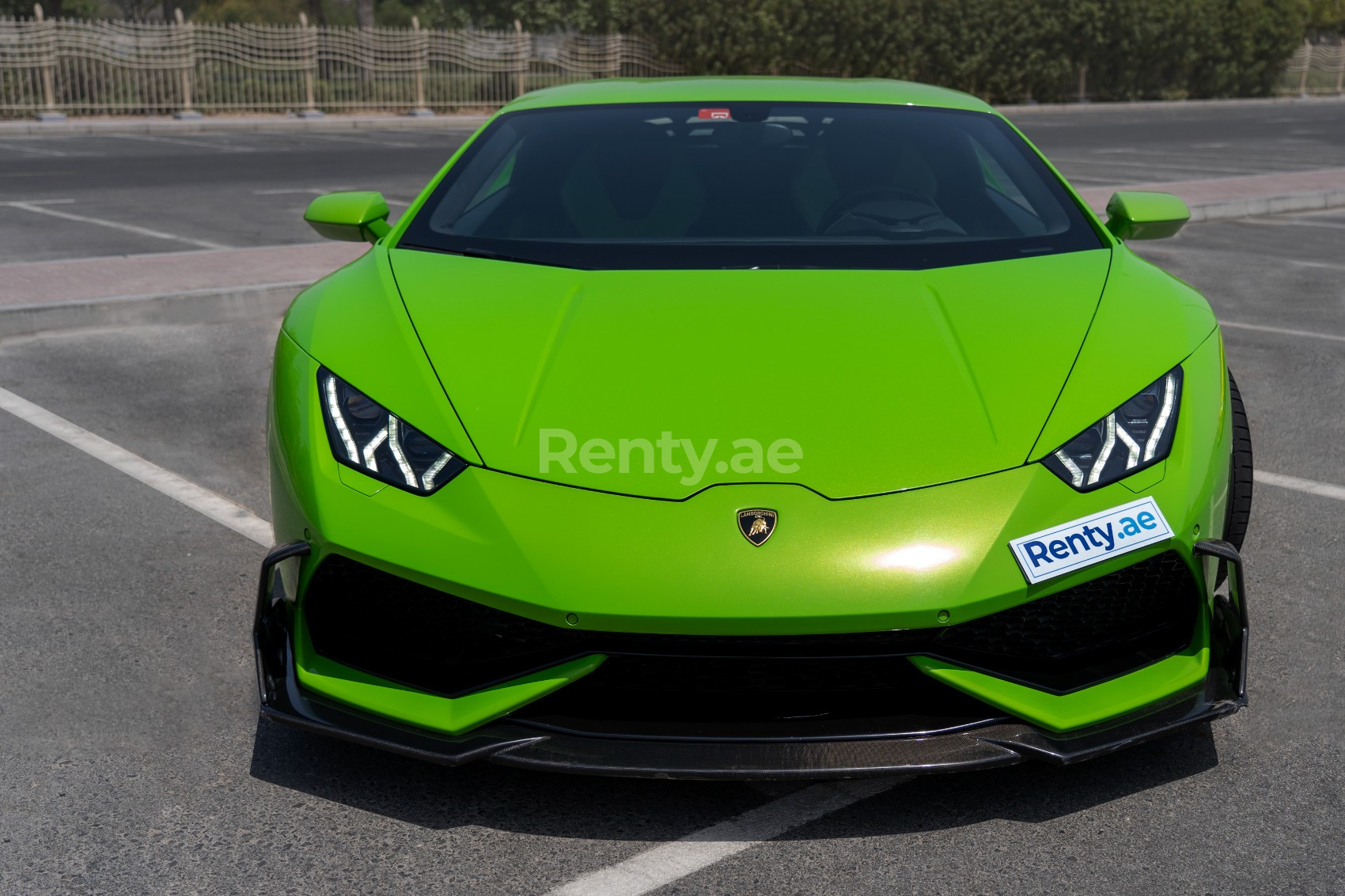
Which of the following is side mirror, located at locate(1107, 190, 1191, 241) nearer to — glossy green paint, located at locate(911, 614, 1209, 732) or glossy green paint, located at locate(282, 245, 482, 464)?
glossy green paint, located at locate(911, 614, 1209, 732)

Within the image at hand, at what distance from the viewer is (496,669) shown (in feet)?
8.39

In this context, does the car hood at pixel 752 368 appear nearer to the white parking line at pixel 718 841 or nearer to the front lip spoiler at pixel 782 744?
the front lip spoiler at pixel 782 744

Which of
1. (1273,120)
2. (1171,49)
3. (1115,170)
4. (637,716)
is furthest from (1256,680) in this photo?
(1171,49)

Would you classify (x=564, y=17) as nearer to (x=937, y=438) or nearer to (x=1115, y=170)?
(x=1115, y=170)

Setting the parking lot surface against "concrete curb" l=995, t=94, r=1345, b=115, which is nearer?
the parking lot surface

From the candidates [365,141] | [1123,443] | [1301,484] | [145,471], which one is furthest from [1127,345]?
[365,141]

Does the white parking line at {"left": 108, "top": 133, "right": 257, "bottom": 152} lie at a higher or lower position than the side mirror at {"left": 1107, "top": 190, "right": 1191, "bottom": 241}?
lower

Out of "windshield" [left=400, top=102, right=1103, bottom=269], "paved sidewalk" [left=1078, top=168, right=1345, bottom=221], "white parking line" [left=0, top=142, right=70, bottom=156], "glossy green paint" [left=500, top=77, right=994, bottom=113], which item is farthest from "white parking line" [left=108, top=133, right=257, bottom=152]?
"windshield" [left=400, top=102, right=1103, bottom=269]

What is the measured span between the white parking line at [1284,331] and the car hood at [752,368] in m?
5.12

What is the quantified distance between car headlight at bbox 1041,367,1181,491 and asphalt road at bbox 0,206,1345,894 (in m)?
0.63

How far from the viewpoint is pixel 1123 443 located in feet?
9.03

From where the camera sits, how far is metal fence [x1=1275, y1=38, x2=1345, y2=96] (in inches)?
1892

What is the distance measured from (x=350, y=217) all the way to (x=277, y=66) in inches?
1048

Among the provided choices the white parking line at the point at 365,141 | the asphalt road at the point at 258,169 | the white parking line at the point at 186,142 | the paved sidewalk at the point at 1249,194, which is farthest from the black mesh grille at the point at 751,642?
the white parking line at the point at 365,141
